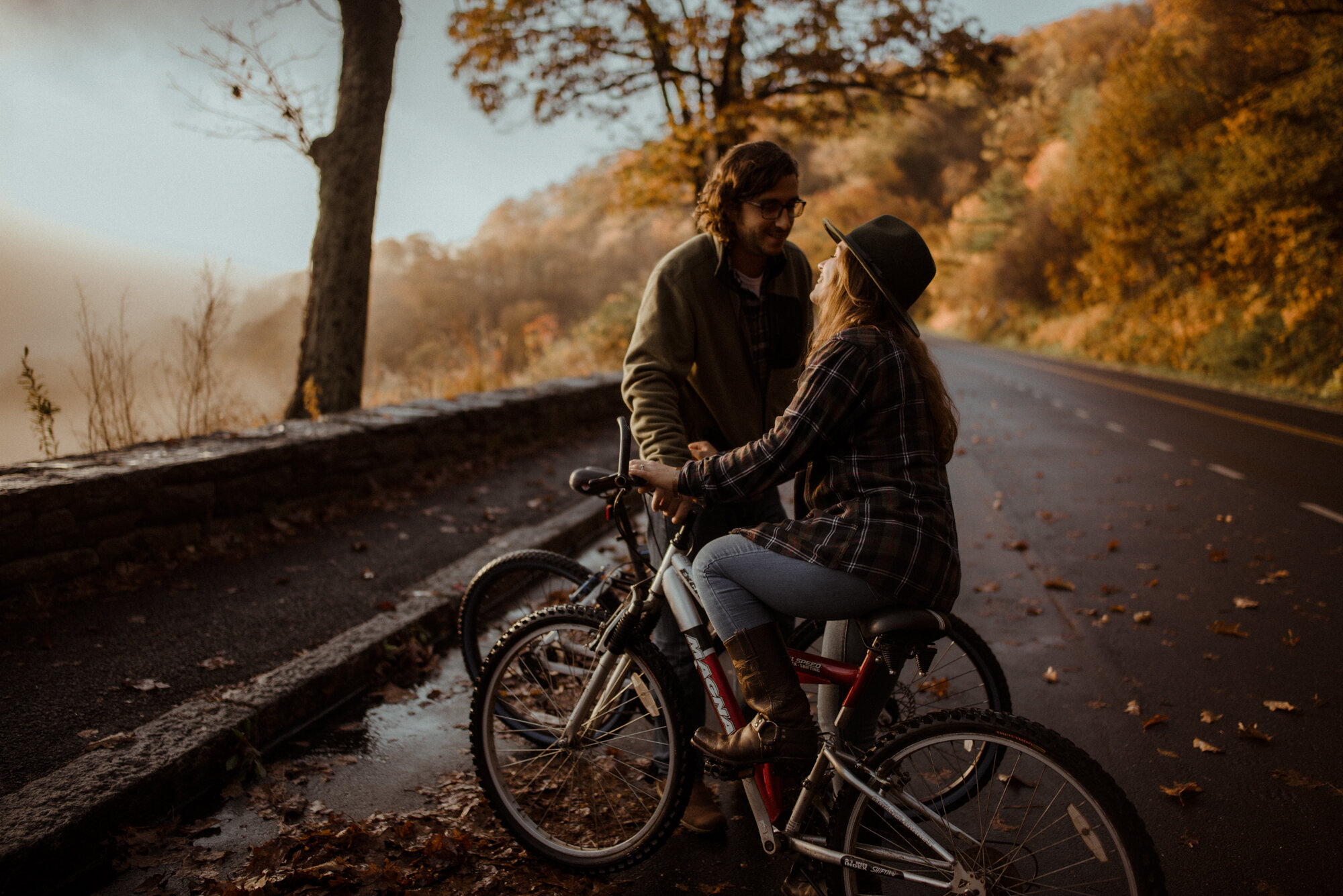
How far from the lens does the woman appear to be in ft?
7.16

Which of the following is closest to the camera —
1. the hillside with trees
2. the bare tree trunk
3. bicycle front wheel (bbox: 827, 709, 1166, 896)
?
bicycle front wheel (bbox: 827, 709, 1166, 896)

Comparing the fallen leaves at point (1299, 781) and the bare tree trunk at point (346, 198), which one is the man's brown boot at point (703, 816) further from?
the bare tree trunk at point (346, 198)

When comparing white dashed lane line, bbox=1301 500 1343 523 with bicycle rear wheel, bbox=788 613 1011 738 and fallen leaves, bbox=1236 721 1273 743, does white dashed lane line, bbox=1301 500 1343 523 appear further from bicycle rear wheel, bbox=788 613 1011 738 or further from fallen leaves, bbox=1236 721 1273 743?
bicycle rear wheel, bbox=788 613 1011 738

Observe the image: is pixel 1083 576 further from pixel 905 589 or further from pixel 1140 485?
pixel 905 589

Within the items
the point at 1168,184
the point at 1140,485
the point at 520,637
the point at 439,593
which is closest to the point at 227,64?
the point at 439,593

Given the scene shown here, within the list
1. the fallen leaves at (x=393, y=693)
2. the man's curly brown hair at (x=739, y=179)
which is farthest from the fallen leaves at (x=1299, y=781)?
the fallen leaves at (x=393, y=693)

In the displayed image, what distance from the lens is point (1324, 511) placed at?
24.6ft

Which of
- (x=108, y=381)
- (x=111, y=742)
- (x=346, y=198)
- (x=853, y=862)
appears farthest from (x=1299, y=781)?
(x=346, y=198)

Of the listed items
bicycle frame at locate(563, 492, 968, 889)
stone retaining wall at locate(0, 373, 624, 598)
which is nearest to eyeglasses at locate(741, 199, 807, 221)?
bicycle frame at locate(563, 492, 968, 889)

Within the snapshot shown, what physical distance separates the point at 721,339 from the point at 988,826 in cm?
183

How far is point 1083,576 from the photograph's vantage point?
5.84 meters

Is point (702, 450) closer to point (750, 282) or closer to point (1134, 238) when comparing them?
point (750, 282)

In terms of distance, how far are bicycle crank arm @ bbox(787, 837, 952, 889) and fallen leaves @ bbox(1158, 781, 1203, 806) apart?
60.5 inches

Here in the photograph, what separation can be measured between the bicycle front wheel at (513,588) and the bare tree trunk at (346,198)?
4.86 m
